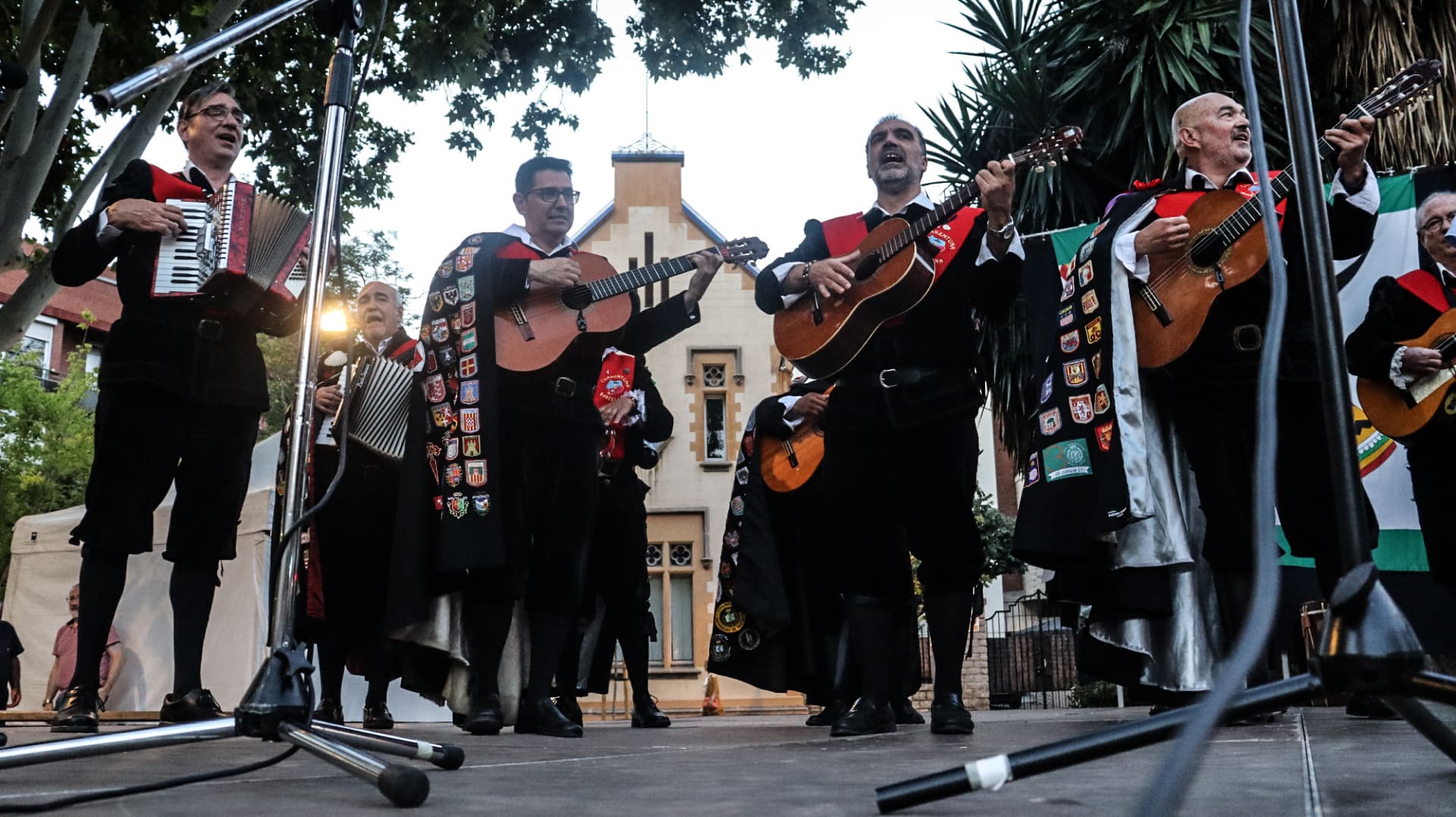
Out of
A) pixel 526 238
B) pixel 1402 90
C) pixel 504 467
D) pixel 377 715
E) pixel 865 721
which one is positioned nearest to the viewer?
pixel 1402 90

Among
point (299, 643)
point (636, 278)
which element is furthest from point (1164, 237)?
point (299, 643)

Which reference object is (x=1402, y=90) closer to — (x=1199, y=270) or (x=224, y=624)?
(x=1199, y=270)

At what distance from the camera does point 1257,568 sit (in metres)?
1.17

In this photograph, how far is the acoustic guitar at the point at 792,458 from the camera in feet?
18.8

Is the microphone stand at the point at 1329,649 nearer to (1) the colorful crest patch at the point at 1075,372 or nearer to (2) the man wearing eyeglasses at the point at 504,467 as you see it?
(1) the colorful crest patch at the point at 1075,372

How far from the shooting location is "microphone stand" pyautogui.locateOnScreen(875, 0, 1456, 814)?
1268 mm

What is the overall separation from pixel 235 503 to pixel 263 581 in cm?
481

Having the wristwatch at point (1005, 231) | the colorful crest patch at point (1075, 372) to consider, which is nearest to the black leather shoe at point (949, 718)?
the colorful crest patch at point (1075, 372)

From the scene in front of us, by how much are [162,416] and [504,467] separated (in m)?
1.11

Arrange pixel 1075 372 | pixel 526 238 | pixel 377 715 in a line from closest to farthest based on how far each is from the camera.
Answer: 1. pixel 1075 372
2. pixel 526 238
3. pixel 377 715

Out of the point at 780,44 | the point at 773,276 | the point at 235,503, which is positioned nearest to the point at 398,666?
the point at 235,503

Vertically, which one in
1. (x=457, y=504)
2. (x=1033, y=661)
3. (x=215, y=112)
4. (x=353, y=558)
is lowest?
(x=1033, y=661)

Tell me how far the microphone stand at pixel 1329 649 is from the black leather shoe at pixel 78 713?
3086 millimetres

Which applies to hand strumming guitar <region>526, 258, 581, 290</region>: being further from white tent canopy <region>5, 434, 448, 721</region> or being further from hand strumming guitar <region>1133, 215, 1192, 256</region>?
white tent canopy <region>5, 434, 448, 721</region>
